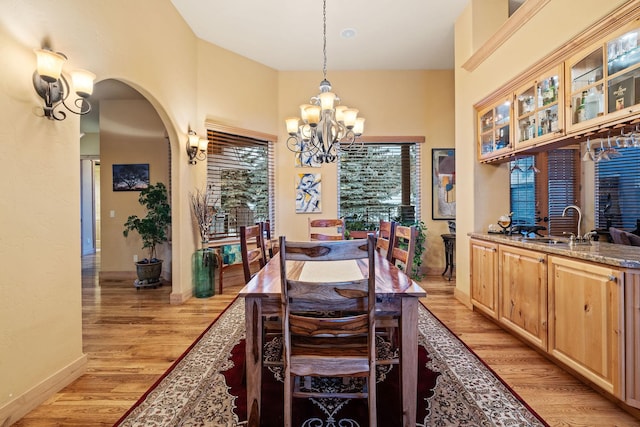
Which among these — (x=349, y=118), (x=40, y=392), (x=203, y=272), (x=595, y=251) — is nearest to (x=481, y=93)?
(x=349, y=118)

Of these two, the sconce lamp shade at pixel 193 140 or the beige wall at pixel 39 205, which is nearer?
the beige wall at pixel 39 205

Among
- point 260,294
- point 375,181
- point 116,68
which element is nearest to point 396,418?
point 260,294

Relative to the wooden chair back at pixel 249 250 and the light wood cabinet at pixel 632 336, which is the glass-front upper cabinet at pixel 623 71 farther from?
the wooden chair back at pixel 249 250

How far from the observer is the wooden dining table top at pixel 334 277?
1557mm

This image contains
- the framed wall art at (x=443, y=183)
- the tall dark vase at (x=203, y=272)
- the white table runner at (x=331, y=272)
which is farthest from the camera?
the framed wall art at (x=443, y=183)

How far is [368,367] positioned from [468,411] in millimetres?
846

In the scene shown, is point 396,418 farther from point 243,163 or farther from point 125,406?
point 243,163

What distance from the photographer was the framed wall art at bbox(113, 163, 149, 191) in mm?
5215

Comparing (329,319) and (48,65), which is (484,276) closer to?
(329,319)

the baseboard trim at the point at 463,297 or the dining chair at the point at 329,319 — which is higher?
the dining chair at the point at 329,319

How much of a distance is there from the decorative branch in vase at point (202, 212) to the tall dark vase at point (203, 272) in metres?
0.19

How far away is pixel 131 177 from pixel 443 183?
5418mm

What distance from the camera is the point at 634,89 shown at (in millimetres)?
1827

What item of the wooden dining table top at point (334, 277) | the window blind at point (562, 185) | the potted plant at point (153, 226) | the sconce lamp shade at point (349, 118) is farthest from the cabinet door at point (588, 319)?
the potted plant at point (153, 226)
